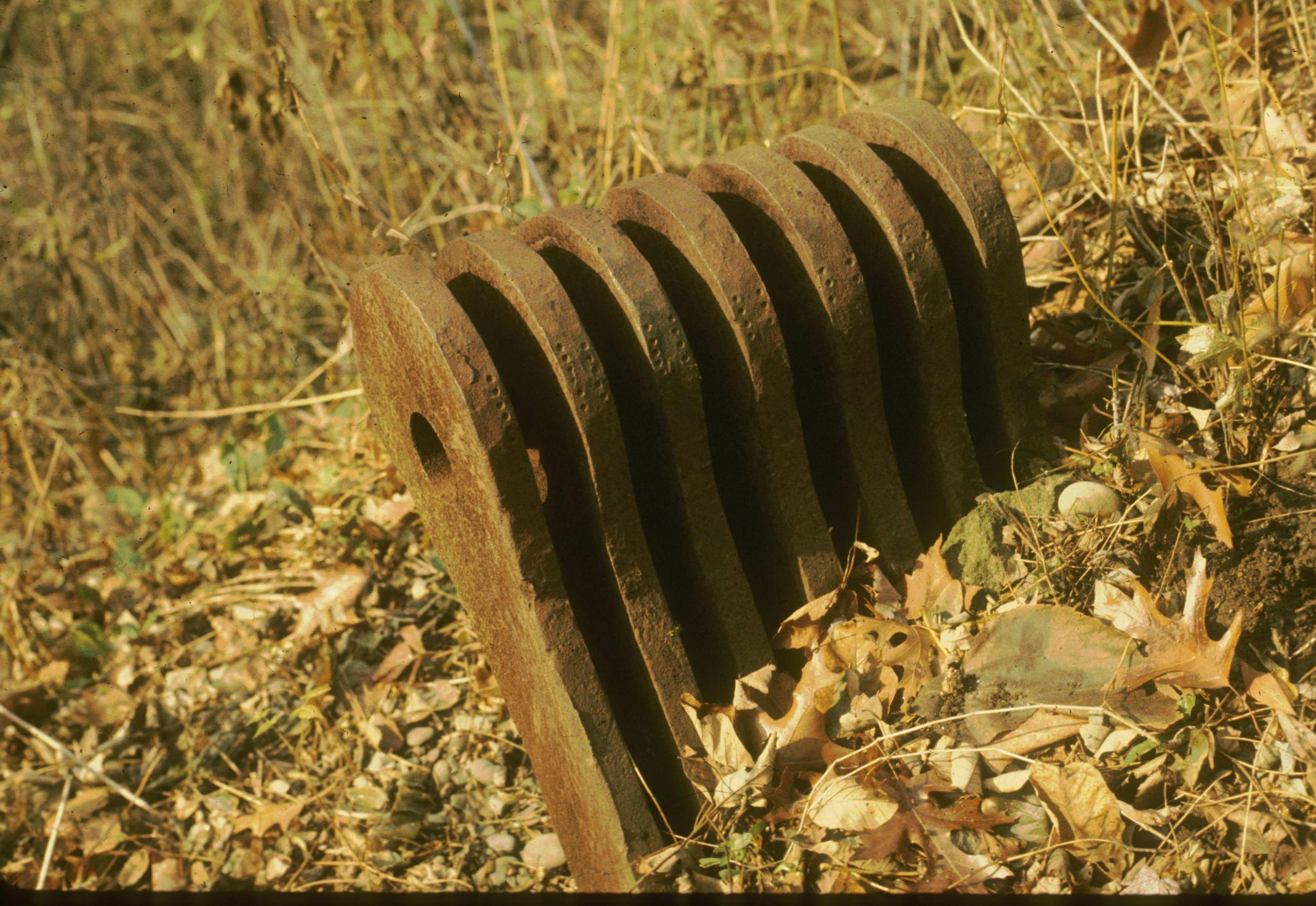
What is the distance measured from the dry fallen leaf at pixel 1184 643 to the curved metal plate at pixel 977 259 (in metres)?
0.48

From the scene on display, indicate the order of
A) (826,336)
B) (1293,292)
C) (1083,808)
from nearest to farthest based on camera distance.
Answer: (1083,808), (826,336), (1293,292)

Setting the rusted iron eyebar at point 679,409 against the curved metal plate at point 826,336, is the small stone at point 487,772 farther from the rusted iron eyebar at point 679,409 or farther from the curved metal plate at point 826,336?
the curved metal plate at point 826,336

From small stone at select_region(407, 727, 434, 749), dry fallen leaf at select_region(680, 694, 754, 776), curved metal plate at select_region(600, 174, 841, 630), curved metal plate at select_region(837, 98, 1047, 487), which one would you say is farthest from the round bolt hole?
curved metal plate at select_region(837, 98, 1047, 487)

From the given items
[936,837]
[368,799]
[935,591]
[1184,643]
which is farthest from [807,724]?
[368,799]

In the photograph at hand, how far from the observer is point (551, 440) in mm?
2311

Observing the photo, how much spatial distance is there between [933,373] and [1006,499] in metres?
0.36

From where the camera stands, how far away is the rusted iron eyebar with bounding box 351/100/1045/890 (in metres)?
2.18

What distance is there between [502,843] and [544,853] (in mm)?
134

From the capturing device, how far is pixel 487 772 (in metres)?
2.94

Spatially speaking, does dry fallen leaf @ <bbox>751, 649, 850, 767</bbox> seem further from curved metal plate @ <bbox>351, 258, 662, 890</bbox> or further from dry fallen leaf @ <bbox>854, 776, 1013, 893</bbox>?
curved metal plate @ <bbox>351, 258, 662, 890</bbox>

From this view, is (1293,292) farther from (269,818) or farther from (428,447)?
(269,818)

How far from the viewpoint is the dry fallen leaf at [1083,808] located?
80.1 inches

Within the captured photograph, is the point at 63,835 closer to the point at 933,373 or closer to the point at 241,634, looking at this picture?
the point at 241,634

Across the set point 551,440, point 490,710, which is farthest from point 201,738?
point 551,440
